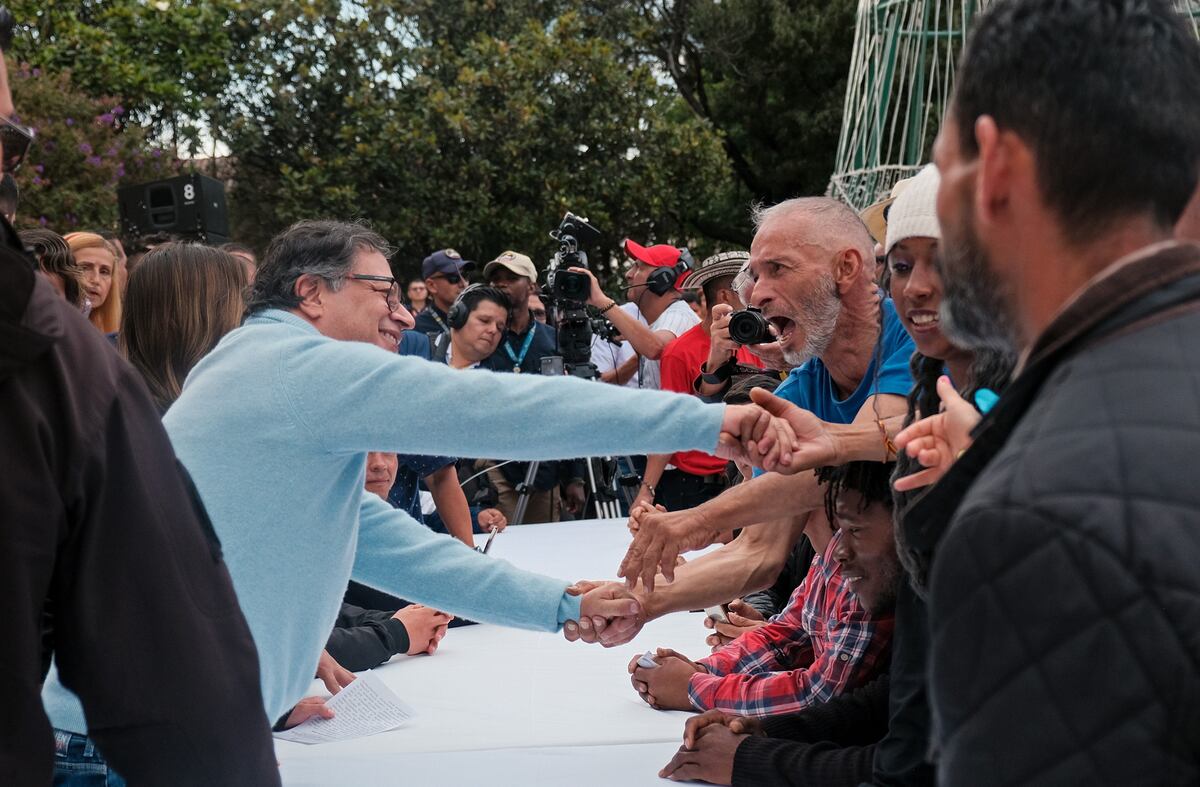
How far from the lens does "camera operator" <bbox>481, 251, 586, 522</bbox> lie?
20.5 ft

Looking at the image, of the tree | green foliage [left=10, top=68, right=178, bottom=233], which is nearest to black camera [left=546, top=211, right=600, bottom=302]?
green foliage [left=10, top=68, right=178, bottom=233]

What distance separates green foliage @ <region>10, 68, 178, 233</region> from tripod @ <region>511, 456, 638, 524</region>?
593cm

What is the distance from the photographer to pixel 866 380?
9.59 ft

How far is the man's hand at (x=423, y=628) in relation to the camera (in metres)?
3.33

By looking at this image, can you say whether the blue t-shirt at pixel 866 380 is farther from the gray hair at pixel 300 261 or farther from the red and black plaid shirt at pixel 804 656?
the gray hair at pixel 300 261

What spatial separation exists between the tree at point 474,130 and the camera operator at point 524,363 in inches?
243

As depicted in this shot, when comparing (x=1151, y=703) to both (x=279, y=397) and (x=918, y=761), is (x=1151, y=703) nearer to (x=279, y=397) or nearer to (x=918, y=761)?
(x=918, y=761)

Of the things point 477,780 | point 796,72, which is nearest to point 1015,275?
point 477,780

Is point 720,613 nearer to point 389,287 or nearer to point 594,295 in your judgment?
point 389,287

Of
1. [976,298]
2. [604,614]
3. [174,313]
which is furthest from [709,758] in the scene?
[174,313]

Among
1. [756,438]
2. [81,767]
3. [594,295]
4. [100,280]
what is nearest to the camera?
[81,767]

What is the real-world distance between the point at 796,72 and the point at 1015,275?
14.8m

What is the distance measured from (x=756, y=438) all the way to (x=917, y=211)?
54 centimetres

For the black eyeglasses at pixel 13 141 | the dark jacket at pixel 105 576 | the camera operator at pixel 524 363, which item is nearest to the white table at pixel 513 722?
the dark jacket at pixel 105 576
